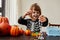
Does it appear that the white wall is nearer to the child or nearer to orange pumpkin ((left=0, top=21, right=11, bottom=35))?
the child

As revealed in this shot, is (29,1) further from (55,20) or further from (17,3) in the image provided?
(55,20)

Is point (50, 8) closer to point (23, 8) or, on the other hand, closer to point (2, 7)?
point (23, 8)

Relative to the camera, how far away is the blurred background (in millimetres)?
2973

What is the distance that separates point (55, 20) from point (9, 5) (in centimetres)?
98

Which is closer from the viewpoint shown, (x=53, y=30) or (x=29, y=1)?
(x=53, y=30)

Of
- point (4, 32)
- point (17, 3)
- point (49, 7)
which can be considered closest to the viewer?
point (4, 32)

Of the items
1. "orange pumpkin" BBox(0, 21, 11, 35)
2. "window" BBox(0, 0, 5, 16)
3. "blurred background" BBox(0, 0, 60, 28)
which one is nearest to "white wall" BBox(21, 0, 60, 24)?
"blurred background" BBox(0, 0, 60, 28)

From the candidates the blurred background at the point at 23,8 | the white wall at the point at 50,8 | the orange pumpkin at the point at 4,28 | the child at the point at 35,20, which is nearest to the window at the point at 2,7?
the blurred background at the point at 23,8

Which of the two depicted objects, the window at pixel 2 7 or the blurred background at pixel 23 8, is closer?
the blurred background at pixel 23 8

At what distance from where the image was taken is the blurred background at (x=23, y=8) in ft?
9.75

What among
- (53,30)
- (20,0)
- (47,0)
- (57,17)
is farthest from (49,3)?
(53,30)

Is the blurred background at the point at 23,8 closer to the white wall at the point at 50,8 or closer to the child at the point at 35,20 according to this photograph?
the white wall at the point at 50,8

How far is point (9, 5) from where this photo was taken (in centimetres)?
300

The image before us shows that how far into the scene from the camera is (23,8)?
3062mm
